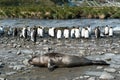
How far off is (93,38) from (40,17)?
34150 millimetres

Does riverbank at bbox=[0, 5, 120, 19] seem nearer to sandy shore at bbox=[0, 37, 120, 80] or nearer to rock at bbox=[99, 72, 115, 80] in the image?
sandy shore at bbox=[0, 37, 120, 80]

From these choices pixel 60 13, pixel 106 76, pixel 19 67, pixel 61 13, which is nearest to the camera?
pixel 106 76

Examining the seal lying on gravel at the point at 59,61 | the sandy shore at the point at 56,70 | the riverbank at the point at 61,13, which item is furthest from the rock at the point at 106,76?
the riverbank at the point at 61,13

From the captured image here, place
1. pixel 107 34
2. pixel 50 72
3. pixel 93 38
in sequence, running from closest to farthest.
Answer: pixel 50 72 → pixel 93 38 → pixel 107 34

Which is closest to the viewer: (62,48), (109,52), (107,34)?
(109,52)

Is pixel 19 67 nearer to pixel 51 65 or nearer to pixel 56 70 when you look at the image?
pixel 51 65

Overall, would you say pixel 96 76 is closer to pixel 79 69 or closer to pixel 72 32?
pixel 79 69

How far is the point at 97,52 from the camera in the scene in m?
18.3

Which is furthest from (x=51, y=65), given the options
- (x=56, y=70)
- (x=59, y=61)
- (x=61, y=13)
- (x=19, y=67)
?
(x=61, y=13)

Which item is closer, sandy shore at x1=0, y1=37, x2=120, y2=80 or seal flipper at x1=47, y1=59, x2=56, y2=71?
sandy shore at x1=0, y1=37, x2=120, y2=80

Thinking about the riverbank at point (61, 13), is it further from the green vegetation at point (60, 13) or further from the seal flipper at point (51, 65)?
the seal flipper at point (51, 65)

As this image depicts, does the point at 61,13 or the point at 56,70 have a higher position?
the point at 56,70

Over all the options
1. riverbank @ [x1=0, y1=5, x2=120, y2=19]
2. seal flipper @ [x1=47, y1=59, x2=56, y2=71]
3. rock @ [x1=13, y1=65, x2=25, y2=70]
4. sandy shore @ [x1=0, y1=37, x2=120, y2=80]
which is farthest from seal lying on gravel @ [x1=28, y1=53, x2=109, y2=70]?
riverbank @ [x1=0, y1=5, x2=120, y2=19]

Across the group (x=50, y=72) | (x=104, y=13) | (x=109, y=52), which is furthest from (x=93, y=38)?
(x=104, y=13)
